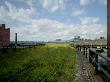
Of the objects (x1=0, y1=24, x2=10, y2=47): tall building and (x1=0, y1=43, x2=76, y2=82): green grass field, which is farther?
(x1=0, y1=24, x2=10, y2=47): tall building

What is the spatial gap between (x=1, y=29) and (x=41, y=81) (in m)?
72.6

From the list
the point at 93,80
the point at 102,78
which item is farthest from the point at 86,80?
the point at 102,78

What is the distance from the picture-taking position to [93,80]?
299 inches

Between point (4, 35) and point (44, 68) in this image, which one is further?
point (4, 35)

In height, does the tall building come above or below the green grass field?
above

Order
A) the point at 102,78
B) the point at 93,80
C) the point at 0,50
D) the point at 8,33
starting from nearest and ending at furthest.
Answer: the point at 93,80 < the point at 102,78 < the point at 0,50 < the point at 8,33

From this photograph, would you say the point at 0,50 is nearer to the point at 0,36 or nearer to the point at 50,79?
the point at 50,79

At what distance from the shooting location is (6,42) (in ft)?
258

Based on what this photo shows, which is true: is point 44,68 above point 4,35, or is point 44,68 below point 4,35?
below

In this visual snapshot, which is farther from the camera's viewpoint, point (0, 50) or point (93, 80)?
point (0, 50)

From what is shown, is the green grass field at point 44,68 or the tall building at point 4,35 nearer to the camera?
the green grass field at point 44,68

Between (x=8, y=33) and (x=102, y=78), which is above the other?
(x=8, y=33)

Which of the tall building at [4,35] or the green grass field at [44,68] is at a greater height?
the tall building at [4,35]

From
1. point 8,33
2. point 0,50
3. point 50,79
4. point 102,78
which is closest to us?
point 102,78
